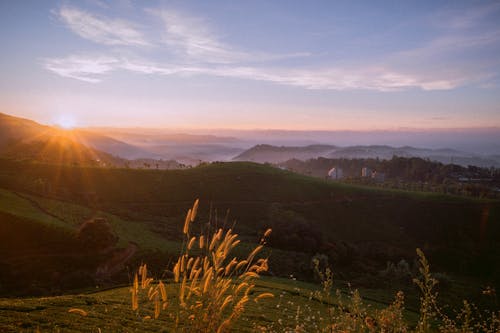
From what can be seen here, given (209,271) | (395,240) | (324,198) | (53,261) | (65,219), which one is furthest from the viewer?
(324,198)

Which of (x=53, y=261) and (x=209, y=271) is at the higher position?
(x=209, y=271)

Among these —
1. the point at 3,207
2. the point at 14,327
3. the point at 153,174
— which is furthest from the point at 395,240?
the point at 14,327

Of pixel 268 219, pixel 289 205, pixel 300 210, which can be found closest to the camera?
pixel 268 219

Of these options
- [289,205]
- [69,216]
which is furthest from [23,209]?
[289,205]

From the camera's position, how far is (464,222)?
7688 cm

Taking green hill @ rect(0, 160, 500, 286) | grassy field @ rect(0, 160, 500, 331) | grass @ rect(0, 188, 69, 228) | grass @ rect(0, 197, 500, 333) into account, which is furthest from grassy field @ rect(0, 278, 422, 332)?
grass @ rect(0, 188, 69, 228)

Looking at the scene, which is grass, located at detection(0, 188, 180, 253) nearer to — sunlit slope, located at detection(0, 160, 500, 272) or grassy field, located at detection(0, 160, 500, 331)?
grassy field, located at detection(0, 160, 500, 331)

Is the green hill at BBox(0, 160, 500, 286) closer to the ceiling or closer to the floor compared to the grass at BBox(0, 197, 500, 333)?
closer to the floor

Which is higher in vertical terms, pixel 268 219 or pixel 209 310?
pixel 209 310

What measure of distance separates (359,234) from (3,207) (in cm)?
5944

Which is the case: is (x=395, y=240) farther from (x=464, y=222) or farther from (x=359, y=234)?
(x=464, y=222)

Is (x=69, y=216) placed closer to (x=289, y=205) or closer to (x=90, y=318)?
(x=90, y=318)

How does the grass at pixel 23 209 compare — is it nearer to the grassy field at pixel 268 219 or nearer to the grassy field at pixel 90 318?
the grassy field at pixel 268 219

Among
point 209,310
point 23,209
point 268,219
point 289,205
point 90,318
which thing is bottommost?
point 268,219
